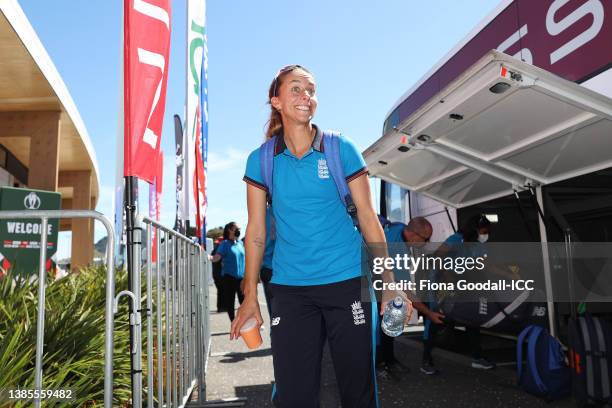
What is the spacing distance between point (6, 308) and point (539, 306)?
465 cm

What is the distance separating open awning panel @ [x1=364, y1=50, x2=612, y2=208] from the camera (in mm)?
3537

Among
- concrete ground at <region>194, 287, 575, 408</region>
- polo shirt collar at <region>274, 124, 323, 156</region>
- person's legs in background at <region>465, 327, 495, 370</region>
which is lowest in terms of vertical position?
concrete ground at <region>194, 287, 575, 408</region>

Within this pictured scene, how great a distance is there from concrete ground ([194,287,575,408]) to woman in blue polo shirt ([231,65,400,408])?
2479 millimetres

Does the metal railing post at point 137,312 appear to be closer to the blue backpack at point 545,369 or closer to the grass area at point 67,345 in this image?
the grass area at point 67,345

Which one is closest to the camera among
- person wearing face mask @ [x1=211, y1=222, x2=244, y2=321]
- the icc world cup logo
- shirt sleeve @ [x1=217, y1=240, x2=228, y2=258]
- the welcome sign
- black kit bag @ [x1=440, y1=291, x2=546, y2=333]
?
black kit bag @ [x1=440, y1=291, x2=546, y2=333]

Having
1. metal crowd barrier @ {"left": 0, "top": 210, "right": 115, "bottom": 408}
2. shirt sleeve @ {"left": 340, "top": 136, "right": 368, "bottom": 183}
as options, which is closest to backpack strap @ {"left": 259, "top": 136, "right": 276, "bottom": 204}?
shirt sleeve @ {"left": 340, "top": 136, "right": 368, "bottom": 183}

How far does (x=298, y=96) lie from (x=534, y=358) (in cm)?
329

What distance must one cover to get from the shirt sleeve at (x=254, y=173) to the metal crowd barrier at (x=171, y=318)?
0.74m

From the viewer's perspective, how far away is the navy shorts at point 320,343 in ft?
→ 6.82

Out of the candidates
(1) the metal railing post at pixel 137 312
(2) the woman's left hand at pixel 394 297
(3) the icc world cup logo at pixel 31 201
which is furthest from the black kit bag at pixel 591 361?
(3) the icc world cup logo at pixel 31 201

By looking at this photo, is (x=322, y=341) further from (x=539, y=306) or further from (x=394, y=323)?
(x=539, y=306)

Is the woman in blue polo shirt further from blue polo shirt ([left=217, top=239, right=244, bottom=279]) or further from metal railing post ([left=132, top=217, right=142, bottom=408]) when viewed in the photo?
blue polo shirt ([left=217, top=239, right=244, bottom=279])

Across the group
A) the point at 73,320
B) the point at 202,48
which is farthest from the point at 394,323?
the point at 202,48

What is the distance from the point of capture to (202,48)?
21.2ft
